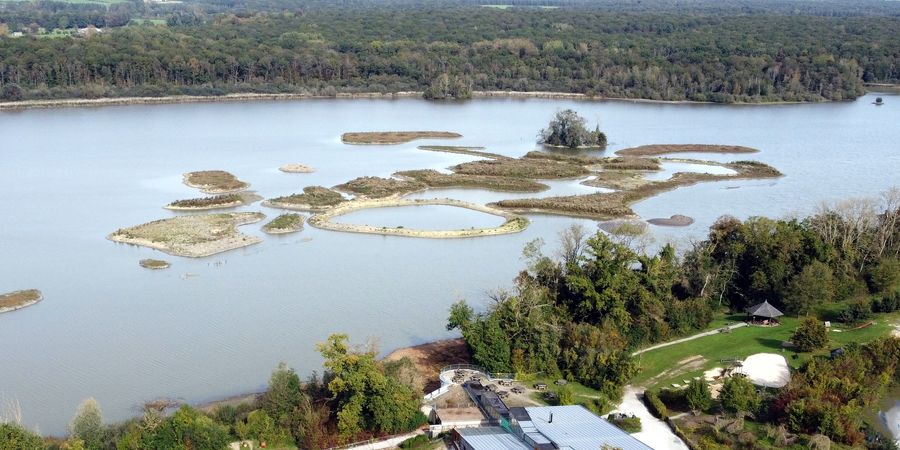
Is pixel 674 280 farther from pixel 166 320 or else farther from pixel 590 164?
pixel 590 164

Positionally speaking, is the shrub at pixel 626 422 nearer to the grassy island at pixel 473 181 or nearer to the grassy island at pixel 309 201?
the grassy island at pixel 309 201

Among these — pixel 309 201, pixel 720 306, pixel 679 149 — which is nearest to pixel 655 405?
pixel 720 306

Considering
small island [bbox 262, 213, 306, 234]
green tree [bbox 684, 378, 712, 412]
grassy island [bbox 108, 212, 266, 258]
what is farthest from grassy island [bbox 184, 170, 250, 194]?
green tree [bbox 684, 378, 712, 412]

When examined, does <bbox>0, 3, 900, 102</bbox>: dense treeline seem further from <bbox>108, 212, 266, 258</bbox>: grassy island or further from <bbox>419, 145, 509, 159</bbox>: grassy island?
<bbox>108, 212, 266, 258</bbox>: grassy island

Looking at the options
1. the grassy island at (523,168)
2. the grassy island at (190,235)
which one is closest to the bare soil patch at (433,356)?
the grassy island at (190,235)

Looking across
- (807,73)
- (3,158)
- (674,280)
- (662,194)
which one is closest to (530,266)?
(674,280)

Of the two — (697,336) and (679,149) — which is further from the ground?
(679,149)

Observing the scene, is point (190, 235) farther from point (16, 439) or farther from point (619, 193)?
point (619, 193)
